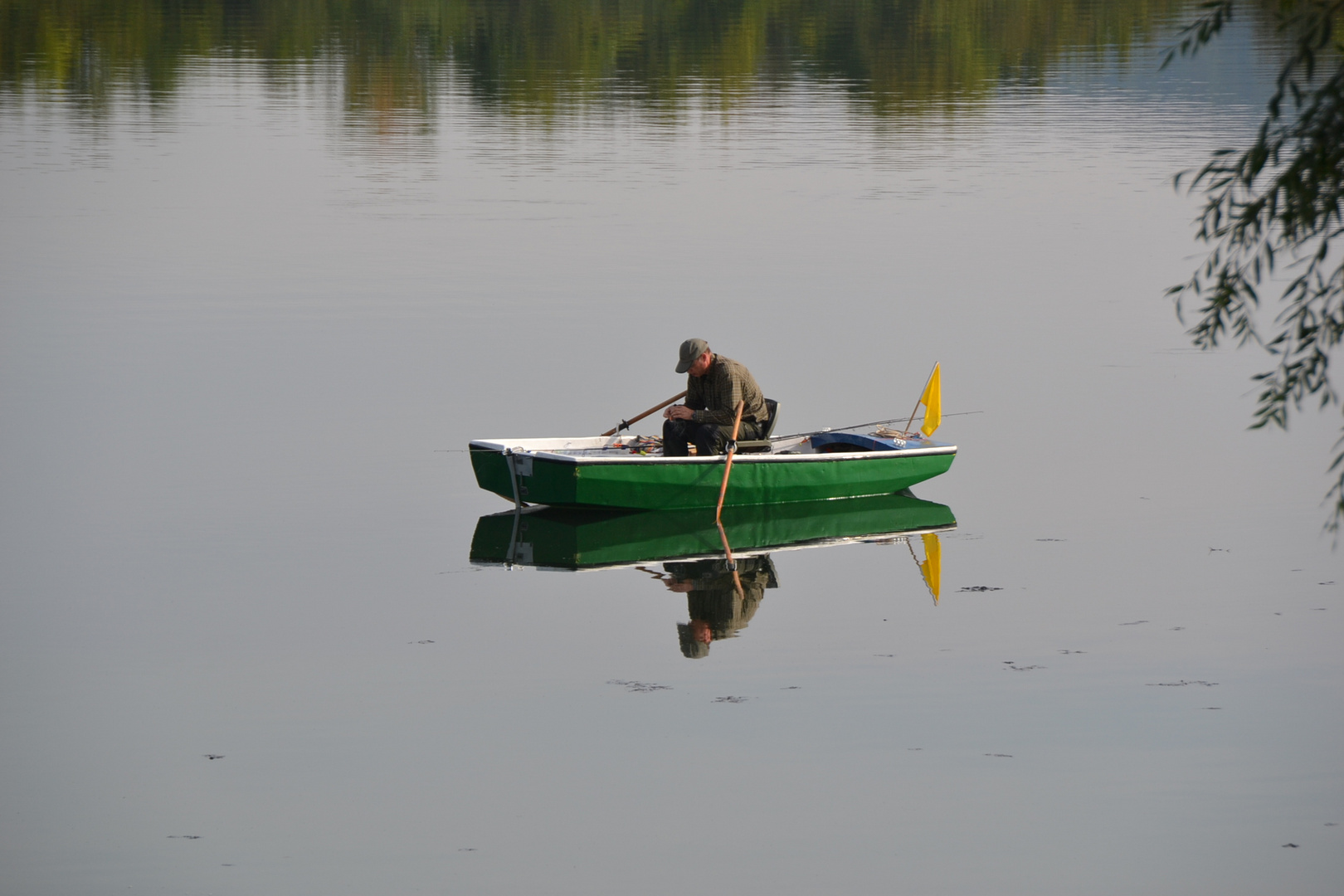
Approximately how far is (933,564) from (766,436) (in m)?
1.97

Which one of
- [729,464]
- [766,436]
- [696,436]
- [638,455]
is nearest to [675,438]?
[696,436]

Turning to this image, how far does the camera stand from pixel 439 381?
1634cm

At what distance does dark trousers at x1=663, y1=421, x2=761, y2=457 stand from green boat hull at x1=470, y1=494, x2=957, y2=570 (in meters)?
0.41

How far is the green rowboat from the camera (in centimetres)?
1238

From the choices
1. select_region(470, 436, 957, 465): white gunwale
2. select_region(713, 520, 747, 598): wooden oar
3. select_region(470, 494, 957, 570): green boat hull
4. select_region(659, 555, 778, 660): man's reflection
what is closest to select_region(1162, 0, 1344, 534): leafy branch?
select_region(659, 555, 778, 660): man's reflection

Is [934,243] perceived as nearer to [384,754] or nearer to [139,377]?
[139,377]

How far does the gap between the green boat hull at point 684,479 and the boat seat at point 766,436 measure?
255 millimetres

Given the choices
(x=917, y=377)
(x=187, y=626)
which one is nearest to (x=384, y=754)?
(x=187, y=626)

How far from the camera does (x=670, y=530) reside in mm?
12492

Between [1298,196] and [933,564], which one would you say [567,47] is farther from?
[1298,196]

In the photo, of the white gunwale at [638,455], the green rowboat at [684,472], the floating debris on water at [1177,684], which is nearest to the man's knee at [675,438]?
the white gunwale at [638,455]

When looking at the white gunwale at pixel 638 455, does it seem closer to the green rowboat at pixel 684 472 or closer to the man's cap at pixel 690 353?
the green rowboat at pixel 684 472

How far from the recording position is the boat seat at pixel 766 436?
1301cm

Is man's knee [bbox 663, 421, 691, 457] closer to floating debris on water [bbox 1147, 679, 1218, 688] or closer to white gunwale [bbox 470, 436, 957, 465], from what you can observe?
white gunwale [bbox 470, 436, 957, 465]
